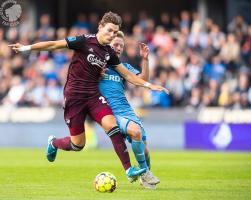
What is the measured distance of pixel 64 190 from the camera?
10680 millimetres

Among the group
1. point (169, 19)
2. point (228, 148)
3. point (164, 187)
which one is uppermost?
point (169, 19)

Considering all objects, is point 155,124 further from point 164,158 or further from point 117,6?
point 117,6

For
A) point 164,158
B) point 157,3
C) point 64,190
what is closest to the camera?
point 64,190

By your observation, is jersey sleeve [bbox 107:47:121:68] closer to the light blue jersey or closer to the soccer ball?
the light blue jersey

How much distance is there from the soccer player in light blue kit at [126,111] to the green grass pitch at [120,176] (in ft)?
1.15

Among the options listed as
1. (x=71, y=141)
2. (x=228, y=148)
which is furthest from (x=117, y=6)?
(x=71, y=141)

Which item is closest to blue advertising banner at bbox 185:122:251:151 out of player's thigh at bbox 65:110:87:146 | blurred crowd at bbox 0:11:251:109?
blurred crowd at bbox 0:11:251:109

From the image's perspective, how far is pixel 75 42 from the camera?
11008 millimetres

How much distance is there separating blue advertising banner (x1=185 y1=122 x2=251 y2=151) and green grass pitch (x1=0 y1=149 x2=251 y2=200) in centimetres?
210

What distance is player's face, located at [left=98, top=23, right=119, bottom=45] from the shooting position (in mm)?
11016

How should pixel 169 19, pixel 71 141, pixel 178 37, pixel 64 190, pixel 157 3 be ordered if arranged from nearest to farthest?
pixel 64 190 < pixel 71 141 < pixel 178 37 < pixel 169 19 < pixel 157 3

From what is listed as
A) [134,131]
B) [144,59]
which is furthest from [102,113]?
[144,59]

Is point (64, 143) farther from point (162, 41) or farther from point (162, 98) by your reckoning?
point (162, 41)

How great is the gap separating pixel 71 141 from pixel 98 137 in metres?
11.5
